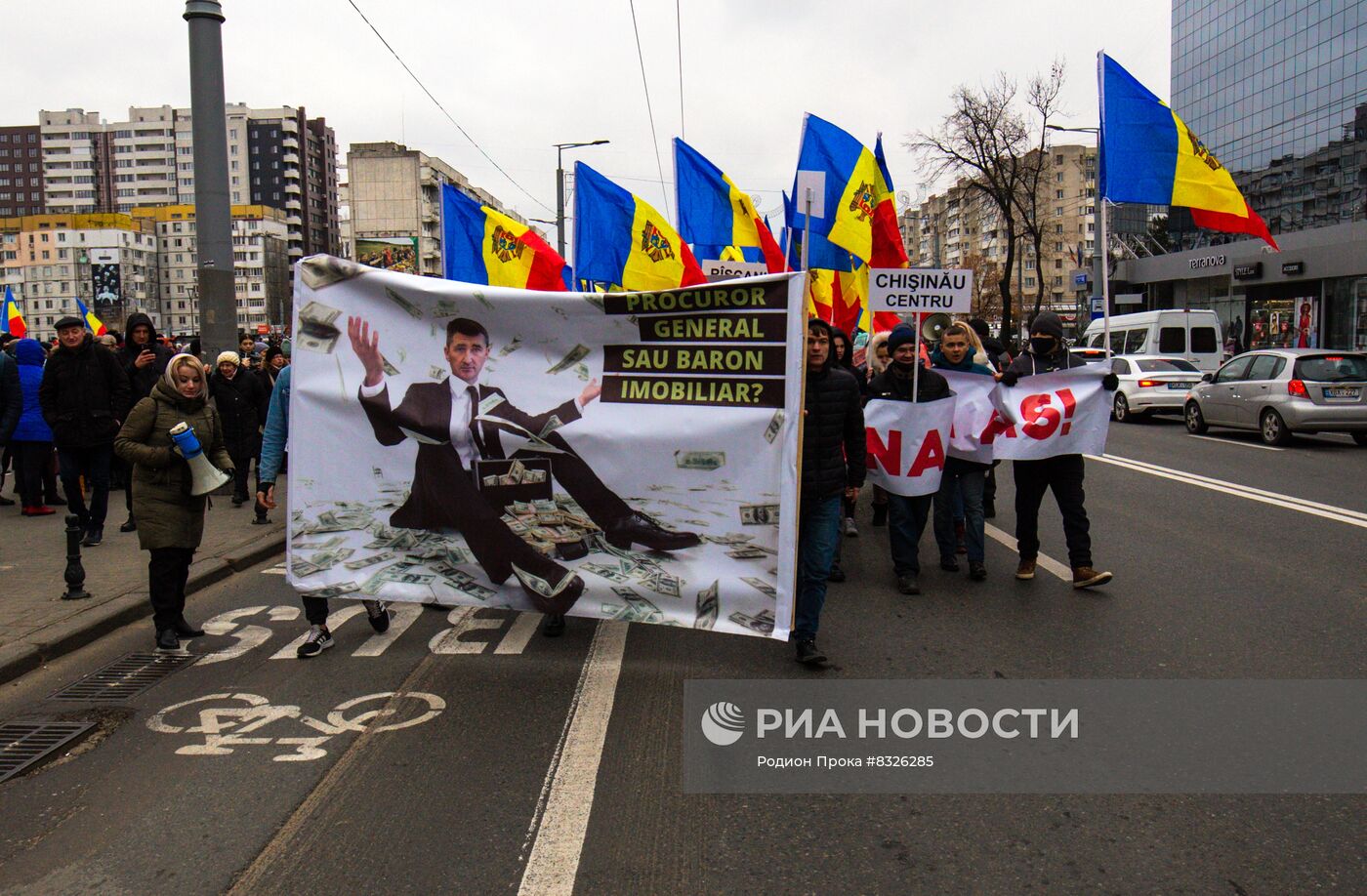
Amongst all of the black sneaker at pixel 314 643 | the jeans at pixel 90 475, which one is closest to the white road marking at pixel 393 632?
the black sneaker at pixel 314 643

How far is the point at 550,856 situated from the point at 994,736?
2.03 meters

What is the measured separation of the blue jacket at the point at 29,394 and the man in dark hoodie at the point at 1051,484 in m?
8.79

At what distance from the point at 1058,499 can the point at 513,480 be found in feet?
13.1

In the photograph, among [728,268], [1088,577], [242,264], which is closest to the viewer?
[1088,577]

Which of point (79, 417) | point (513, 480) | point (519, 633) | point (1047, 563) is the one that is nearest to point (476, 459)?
point (513, 480)

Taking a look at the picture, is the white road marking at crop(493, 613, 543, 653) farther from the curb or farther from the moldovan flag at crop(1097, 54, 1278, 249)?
the moldovan flag at crop(1097, 54, 1278, 249)

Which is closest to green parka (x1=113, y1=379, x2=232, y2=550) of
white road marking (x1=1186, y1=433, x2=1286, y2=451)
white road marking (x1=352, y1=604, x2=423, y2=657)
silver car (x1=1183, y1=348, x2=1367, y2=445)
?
white road marking (x1=352, y1=604, x2=423, y2=657)

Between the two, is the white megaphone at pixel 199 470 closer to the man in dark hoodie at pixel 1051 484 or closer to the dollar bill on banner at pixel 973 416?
the dollar bill on banner at pixel 973 416

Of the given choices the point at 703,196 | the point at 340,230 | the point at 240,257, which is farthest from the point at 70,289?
the point at 703,196

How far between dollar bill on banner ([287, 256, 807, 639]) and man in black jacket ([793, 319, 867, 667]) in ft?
1.36

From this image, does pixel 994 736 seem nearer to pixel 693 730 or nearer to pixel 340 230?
pixel 693 730

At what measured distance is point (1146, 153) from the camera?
357 inches

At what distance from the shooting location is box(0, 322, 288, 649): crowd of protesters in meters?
6.29

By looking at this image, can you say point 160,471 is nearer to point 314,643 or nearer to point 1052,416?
point 314,643
